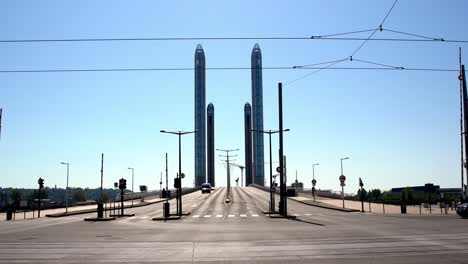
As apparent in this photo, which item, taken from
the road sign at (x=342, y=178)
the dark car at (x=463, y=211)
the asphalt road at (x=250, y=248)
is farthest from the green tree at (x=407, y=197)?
the asphalt road at (x=250, y=248)

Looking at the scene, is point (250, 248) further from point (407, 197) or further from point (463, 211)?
point (407, 197)

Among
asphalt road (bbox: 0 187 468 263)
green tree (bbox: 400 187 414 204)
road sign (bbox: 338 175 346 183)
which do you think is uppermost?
road sign (bbox: 338 175 346 183)

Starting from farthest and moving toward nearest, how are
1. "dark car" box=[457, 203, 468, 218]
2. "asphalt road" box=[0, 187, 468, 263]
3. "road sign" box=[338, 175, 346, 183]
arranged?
1. "road sign" box=[338, 175, 346, 183]
2. "dark car" box=[457, 203, 468, 218]
3. "asphalt road" box=[0, 187, 468, 263]

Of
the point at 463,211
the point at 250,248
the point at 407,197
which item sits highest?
the point at 463,211

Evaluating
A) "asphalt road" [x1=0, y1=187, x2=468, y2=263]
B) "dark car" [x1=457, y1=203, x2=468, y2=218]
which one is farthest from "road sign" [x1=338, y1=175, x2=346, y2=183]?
"asphalt road" [x1=0, y1=187, x2=468, y2=263]

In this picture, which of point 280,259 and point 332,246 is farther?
point 332,246

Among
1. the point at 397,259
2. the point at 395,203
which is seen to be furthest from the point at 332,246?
the point at 395,203

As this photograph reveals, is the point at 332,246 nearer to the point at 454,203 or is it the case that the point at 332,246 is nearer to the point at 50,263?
the point at 50,263

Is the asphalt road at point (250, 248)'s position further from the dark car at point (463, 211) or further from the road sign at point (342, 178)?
the road sign at point (342, 178)

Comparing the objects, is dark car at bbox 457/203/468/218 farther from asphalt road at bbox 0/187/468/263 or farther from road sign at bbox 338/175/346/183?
road sign at bbox 338/175/346/183

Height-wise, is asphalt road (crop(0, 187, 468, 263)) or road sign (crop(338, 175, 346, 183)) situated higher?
road sign (crop(338, 175, 346, 183))

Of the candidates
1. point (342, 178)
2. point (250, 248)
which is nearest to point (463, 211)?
point (342, 178)

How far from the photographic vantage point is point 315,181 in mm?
84000

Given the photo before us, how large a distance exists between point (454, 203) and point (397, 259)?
5552 centimetres
